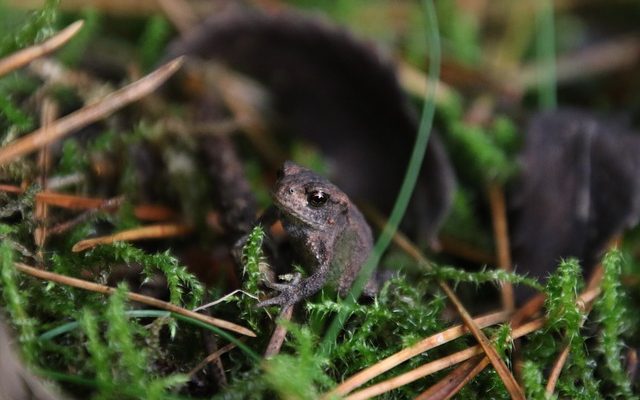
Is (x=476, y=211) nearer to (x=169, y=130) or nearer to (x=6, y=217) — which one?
(x=169, y=130)

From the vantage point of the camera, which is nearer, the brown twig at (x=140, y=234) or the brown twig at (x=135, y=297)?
the brown twig at (x=135, y=297)

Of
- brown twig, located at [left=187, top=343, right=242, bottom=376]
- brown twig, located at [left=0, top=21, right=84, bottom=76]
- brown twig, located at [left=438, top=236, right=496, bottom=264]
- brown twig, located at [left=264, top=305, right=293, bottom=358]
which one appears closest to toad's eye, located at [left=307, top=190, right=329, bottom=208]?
brown twig, located at [left=264, top=305, right=293, bottom=358]

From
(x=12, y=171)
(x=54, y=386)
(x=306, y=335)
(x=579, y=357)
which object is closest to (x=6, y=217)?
(x=12, y=171)

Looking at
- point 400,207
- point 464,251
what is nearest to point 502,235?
point 464,251

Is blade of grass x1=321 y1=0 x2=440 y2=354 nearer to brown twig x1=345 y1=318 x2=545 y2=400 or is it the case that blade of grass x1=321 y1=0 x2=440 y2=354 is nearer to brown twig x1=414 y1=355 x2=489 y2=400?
brown twig x1=345 y1=318 x2=545 y2=400

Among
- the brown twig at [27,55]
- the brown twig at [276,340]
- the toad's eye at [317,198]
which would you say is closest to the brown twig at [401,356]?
the brown twig at [276,340]

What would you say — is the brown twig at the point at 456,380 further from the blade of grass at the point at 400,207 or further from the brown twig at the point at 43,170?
the brown twig at the point at 43,170

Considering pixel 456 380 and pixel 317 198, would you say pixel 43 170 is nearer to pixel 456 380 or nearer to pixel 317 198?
pixel 317 198
